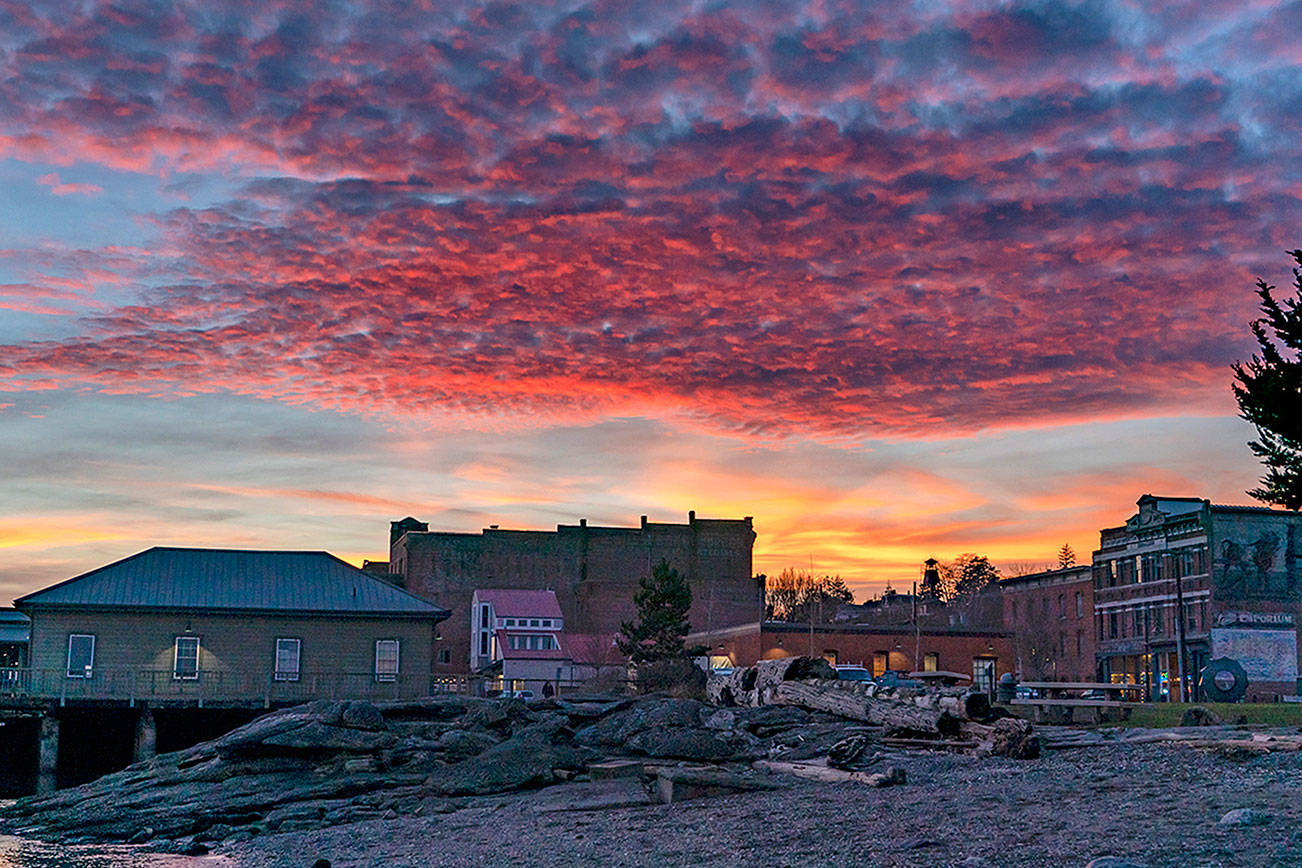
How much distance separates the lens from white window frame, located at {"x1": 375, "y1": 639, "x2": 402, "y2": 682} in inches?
2021

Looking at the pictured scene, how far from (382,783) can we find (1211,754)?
1752 centimetres

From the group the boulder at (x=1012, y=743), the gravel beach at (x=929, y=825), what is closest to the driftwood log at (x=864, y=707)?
the gravel beach at (x=929, y=825)

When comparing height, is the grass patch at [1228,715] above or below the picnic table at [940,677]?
below

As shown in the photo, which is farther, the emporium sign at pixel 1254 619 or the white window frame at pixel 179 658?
the emporium sign at pixel 1254 619

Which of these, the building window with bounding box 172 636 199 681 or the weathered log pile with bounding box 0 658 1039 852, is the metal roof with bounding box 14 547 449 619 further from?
the weathered log pile with bounding box 0 658 1039 852

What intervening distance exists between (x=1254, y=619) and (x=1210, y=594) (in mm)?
2651

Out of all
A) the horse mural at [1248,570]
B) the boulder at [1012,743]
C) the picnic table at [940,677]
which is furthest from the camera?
the horse mural at [1248,570]

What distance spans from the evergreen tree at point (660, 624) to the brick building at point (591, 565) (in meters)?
47.3

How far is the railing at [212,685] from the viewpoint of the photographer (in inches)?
1855

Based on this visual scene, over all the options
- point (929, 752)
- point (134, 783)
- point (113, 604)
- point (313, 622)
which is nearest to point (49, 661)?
point (113, 604)

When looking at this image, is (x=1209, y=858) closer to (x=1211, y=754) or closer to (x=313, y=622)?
(x=1211, y=754)

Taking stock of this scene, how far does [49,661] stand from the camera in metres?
48.4

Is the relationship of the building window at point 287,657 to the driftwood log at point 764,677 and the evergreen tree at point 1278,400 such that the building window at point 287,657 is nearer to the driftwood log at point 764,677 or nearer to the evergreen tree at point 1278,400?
the driftwood log at point 764,677

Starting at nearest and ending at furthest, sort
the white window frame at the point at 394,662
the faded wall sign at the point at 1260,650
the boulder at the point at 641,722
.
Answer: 1. the boulder at the point at 641,722
2. the white window frame at the point at 394,662
3. the faded wall sign at the point at 1260,650
